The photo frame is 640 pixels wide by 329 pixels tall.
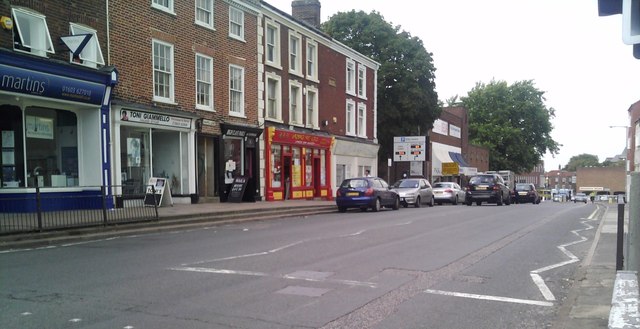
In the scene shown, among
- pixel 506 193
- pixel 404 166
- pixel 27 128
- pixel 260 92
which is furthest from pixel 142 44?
pixel 404 166

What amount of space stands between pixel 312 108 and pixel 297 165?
3828mm

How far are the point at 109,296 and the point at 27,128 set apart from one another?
34.8 ft

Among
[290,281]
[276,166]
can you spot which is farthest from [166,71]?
[290,281]

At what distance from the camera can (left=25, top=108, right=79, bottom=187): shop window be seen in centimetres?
1500

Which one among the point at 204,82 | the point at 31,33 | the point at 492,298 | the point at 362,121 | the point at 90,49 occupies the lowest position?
the point at 492,298

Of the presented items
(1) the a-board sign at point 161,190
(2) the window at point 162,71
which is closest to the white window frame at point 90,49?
(2) the window at point 162,71

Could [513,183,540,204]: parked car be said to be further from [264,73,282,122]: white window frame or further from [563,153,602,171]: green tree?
[563,153,602,171]: green tree

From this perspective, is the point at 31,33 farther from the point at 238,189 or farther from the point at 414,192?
the point at 414,192

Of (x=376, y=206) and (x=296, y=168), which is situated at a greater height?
(x=296, y=168)

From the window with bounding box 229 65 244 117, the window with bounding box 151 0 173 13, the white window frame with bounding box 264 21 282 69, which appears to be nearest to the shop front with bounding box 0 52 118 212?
the window with bounding box 151 0 173 13

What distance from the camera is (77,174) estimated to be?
16.4 metres

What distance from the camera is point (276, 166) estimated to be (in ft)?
→ 85.5

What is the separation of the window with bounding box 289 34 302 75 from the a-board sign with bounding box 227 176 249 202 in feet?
26.1

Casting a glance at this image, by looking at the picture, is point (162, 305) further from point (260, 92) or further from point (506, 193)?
point (506, 193)
